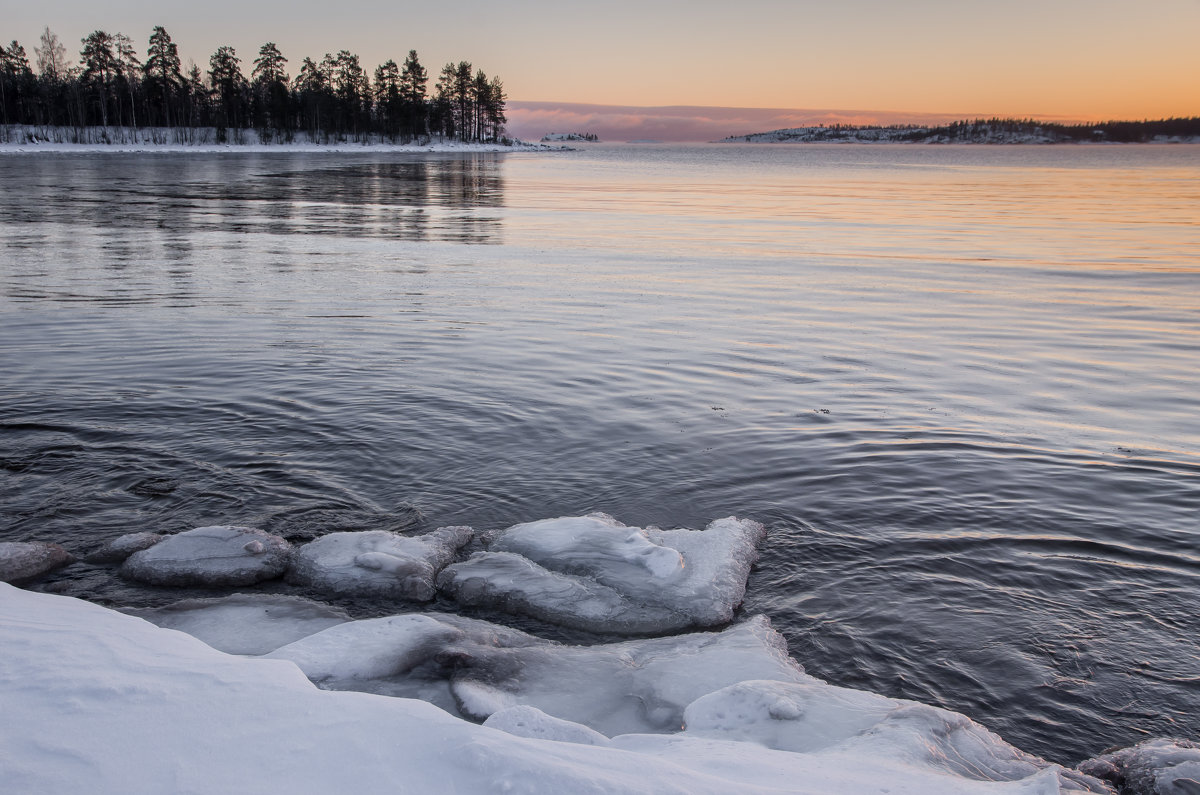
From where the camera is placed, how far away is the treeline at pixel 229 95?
338 ft

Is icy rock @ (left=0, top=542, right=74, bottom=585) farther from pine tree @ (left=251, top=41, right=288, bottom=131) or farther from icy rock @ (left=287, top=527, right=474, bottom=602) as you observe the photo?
pine tree @ (left=251, top=41, right=288, bottom=131)

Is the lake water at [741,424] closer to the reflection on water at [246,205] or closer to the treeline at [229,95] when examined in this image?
the reflection on water at [246,205]

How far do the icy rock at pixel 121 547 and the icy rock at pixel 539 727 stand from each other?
3.76 meters

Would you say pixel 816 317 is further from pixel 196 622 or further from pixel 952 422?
pixel 196 622

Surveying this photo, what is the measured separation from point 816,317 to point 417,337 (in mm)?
6762

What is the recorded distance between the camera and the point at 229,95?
114 meters

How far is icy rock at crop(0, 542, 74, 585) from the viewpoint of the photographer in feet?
18.0

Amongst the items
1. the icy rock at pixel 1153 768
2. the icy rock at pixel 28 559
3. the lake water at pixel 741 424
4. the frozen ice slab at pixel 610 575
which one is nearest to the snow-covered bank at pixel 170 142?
the lake water at pixel 741 424

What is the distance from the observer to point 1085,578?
231 inches

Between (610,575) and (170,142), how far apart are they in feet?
390

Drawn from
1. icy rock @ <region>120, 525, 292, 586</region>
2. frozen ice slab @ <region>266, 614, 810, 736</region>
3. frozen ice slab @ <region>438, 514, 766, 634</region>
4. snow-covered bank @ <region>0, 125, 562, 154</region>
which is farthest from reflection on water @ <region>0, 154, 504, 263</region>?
snow-covered bank @ <region>0, 125, 562, 154</region>

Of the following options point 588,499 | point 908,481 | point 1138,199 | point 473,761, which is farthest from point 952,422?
point 1138,199

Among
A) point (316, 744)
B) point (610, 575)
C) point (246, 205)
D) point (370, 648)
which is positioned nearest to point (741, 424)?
point (610, 575)

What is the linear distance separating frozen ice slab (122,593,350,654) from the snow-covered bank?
3688 inches
